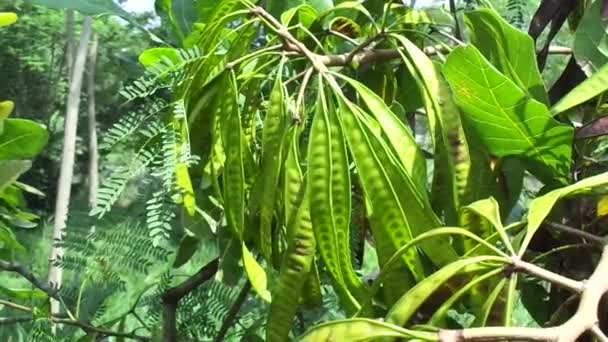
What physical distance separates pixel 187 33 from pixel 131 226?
155mm

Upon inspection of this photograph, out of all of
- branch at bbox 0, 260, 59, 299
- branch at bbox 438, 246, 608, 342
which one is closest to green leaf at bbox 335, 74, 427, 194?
branch at bbox 438, 246, 608, 342

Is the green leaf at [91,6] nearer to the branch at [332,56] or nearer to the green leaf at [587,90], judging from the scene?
the branch at [332,56]

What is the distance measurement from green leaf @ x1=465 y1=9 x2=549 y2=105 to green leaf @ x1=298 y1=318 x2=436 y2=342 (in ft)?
0.58

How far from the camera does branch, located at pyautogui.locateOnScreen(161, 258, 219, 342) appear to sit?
0.65 meters

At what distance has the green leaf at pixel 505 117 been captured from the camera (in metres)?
0.41

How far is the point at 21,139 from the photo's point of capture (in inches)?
25.9

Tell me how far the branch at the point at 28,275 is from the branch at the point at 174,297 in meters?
0.13

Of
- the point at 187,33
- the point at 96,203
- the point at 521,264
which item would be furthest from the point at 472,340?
the point at 187,33

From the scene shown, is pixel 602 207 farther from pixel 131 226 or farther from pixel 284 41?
pixel 131 226

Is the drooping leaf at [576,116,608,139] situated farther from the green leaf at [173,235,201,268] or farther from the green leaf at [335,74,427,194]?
the green leaf at [173,235,201,268]

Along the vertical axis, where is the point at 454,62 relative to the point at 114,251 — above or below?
above

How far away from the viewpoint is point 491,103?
43cm

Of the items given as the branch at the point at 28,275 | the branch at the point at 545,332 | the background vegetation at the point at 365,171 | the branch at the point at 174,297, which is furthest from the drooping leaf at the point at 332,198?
the branch at the point at 28,275

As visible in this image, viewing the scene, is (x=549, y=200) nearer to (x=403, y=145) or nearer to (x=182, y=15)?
(x=403, y=145)
